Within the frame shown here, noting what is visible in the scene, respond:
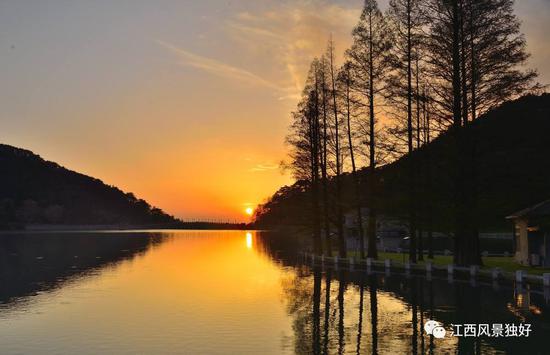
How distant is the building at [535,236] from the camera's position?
39938 millimetres

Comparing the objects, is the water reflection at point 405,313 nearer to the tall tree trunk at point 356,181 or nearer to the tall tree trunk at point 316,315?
the tall tree trunk at point 316,315

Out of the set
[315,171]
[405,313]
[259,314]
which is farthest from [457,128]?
[315,171]

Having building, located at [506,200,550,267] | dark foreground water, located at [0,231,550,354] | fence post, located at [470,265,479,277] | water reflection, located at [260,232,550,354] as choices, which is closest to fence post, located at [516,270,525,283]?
water reflection, located at [260,232,550,354]

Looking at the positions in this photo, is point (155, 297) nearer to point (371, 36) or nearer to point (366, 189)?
point (366, 189)

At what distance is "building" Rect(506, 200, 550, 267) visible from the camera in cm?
3994

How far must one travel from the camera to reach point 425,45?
37.0 meters

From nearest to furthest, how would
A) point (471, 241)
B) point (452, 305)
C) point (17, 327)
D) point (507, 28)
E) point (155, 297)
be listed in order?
1. point (17, 327)
2. point (452, 305)
3. point (155, 297)
4. point (507, 28)
5. point (471, 241)

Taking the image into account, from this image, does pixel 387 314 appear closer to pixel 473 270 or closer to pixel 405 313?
pixel 405 313

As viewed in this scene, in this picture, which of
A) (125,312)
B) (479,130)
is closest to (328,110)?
(479,130)

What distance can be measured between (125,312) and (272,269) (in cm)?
2543

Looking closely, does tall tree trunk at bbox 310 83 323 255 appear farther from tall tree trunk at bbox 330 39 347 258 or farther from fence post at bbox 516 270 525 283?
fence post at bbox 516 270 525 283

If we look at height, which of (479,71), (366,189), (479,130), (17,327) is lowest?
(17,327)

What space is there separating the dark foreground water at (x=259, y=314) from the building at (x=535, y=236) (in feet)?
30.7

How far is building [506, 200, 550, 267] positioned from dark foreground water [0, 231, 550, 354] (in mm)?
9372
